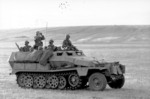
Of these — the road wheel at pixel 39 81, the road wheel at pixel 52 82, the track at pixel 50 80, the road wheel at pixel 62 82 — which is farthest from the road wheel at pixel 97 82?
the road wheel at pixel 39 81

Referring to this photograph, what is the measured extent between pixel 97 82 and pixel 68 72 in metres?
1.58

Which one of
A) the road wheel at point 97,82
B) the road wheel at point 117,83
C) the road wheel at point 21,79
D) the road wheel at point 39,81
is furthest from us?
the road wheel at point 21,79

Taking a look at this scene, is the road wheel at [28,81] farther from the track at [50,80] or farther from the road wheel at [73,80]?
the road wheel at [73,80]

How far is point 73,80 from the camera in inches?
829

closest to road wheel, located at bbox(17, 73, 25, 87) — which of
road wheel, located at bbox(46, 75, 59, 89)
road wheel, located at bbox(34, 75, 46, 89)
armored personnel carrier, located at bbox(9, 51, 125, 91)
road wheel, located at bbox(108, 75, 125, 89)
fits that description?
armored personnel carrier, located at bbox(9, 51, 125, 91)

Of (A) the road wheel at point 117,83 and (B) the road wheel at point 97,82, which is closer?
(B) the road wheel at point 97,82

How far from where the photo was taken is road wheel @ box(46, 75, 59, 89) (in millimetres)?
21312

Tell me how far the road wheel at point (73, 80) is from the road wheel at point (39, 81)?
1.39m

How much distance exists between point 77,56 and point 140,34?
4349 inches

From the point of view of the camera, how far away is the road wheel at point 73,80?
20891mm

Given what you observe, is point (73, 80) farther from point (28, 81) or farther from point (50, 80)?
point (28, 81)

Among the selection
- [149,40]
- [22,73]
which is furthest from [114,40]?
[22,73]

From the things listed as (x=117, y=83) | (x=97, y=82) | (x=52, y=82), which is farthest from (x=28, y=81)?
(x=117, y=83)

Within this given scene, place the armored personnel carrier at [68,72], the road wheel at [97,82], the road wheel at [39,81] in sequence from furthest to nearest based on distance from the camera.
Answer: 1. the road wheel at [39,81]
2. the armored personnel carrier at [68,72]
3. the road wheel at [97,82]
